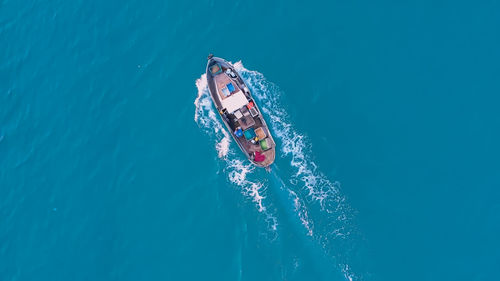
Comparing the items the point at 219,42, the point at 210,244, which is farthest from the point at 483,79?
the point at 210,244

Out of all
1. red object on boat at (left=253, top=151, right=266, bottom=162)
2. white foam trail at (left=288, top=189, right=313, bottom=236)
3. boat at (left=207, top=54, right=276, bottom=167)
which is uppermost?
boat at (left=207, top=54, right=276, bottom=167)

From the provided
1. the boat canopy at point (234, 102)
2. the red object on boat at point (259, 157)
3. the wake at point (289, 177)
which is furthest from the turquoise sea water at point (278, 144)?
the boat canopy at point (234, 102)

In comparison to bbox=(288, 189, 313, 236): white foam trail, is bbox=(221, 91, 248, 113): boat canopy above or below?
above

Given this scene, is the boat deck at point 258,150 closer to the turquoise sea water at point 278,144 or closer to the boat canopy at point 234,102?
the turquoise sea water at point 278,144

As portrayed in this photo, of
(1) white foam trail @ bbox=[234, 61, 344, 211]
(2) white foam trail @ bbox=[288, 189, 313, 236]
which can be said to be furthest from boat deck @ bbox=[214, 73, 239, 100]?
(2) white foam trail @ bbox=[288, 189, 313, 236]

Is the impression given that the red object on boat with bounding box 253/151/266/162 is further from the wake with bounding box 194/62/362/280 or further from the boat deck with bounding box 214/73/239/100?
the boat deck with bounding box 214/73/239/100

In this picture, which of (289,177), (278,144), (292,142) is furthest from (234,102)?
(289,177)

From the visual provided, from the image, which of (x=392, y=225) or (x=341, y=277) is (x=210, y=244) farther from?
(x=392, y=225)
